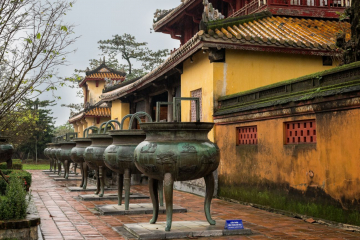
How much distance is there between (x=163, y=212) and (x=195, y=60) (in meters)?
5.27

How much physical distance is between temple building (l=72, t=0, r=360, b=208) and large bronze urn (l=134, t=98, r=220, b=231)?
193cm

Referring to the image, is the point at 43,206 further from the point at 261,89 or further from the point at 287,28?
the point at 287,28

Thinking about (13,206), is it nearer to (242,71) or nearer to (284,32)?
(242,71)

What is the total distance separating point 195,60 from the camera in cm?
1234

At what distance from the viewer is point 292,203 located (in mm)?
7883

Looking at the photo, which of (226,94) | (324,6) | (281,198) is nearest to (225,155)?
(226,94)

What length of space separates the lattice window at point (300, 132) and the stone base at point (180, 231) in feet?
7.15

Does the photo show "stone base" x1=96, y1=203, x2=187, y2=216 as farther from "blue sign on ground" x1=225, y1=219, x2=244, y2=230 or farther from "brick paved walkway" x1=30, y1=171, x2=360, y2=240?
"blue sign on ground" x1=225, y1=219, x2=244, y2=230

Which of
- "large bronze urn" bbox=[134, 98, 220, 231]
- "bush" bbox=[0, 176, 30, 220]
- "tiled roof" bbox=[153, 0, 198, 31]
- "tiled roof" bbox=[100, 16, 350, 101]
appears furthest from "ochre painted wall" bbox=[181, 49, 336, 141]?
"bush" bbox=[0, 176, 30, 220]

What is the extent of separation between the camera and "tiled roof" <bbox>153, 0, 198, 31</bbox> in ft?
53.5

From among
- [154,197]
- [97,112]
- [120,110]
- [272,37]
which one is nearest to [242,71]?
[272,37]

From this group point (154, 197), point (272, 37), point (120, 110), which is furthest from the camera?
point (120, 110)

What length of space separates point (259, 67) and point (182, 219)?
210 inches

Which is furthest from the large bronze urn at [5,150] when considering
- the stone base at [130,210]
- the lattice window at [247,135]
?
the lattice window at [247,135]
